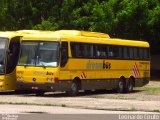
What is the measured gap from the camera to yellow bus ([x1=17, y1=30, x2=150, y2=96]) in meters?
26.3

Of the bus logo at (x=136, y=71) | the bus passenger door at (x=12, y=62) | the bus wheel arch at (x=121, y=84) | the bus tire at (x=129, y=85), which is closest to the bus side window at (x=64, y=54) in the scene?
the bus passenger door at (x=12, y=62)

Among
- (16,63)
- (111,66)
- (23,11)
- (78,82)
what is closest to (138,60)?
(111,66)

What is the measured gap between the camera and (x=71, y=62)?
1060 inches

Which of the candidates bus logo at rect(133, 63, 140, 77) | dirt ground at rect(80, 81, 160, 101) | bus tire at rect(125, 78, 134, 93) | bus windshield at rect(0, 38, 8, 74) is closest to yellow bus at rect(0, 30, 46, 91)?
bus windshield at rect(0, 38, 8, 74)

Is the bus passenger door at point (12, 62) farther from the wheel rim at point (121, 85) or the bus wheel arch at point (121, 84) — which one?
the wheel rim at point (121, 85)

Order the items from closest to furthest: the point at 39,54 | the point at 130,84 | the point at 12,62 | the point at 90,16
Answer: the point at 39,54 < the point at 12,62 < the point at 130,84 < the point at 90,16

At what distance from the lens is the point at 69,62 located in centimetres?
2677

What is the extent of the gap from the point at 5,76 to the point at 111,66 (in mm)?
6055

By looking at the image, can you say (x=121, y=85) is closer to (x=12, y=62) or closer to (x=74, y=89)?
(x=74, y=89)

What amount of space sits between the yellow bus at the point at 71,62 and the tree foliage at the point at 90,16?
31.5 feet

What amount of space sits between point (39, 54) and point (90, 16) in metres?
16.7

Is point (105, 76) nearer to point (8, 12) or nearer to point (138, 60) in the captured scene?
point (138, 60)

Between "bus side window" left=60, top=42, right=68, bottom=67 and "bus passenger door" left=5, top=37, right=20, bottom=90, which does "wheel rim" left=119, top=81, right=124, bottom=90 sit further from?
"bus passenger door" left=5, top=37, right=20, bottom=90

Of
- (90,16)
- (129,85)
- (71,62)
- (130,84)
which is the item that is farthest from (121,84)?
(90,16)
